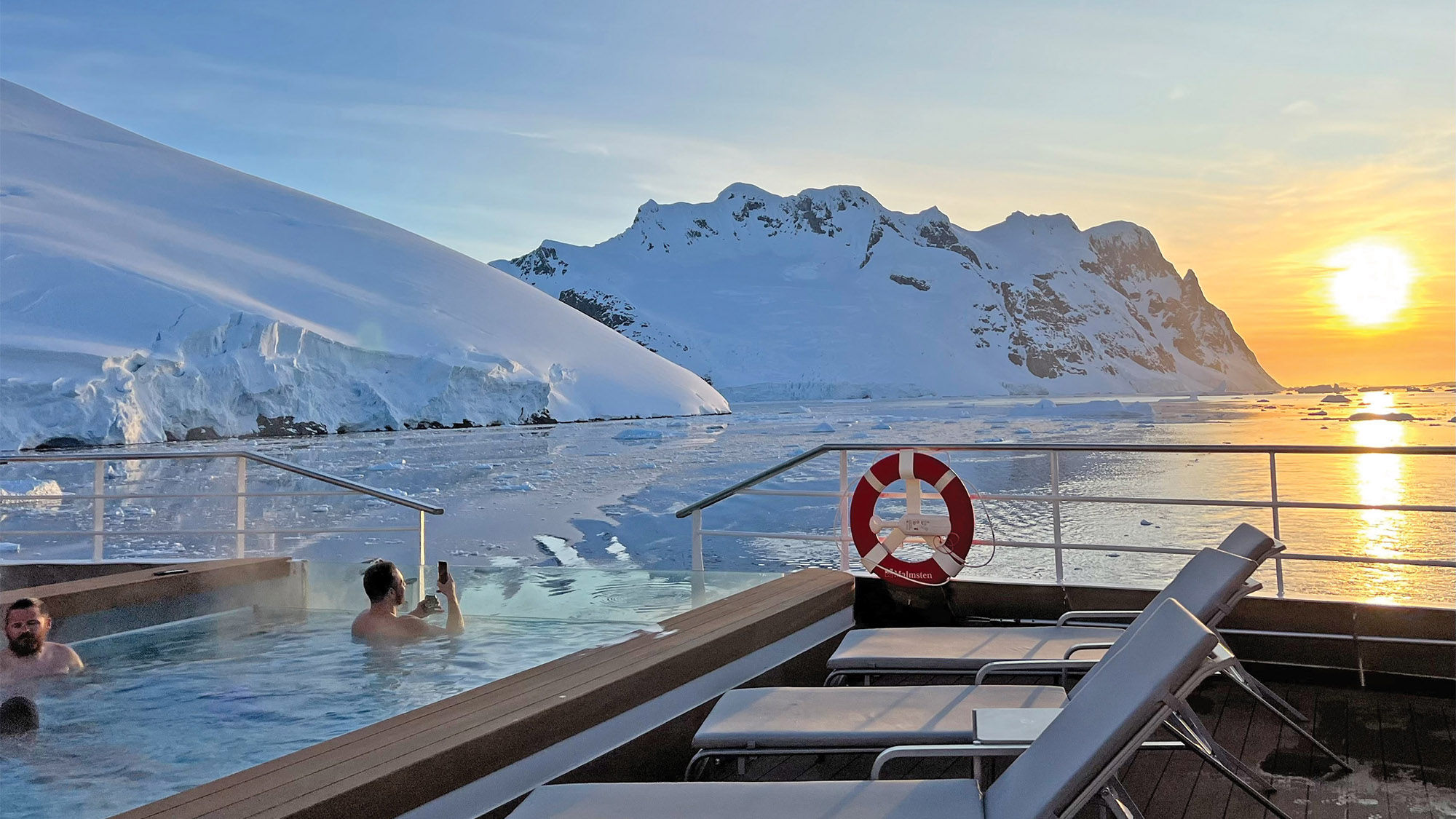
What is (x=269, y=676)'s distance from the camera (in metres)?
3.03

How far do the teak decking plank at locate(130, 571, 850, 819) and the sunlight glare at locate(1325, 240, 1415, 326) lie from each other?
25.6 ft

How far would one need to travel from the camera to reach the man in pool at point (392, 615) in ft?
10.6

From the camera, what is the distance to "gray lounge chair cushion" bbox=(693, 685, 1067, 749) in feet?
6.18

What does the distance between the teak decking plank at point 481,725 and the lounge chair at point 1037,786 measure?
0.15m

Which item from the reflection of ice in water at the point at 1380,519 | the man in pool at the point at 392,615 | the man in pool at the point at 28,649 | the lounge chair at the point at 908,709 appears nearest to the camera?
the lounge chair at the point at 908,709

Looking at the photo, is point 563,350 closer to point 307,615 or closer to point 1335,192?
point 1335,192

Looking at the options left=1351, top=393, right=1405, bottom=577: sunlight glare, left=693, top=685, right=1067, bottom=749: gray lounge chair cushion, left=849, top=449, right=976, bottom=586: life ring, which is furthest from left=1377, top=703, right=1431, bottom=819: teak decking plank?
left=1351, top=393, right=1405, bottom=577: sunlight glare

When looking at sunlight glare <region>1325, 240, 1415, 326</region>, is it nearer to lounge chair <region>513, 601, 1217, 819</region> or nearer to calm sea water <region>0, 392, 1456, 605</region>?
calm sea water <region>0, 392, 1456, 605</region>

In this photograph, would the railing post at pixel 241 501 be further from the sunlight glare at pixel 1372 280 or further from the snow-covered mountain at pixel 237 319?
the snow-covered mountain at pixel 237 319

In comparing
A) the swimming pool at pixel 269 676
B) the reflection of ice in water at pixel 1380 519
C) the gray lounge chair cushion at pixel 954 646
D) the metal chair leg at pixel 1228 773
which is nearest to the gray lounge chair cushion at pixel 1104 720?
the metal chair leg at pixel 1228 773

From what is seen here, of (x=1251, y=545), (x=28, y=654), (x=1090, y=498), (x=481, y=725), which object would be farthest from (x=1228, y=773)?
(x=28, y=654)

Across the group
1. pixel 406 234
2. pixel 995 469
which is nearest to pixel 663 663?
pixel 995 469

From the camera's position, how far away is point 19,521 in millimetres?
13602

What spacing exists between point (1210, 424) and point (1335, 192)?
27.2m
